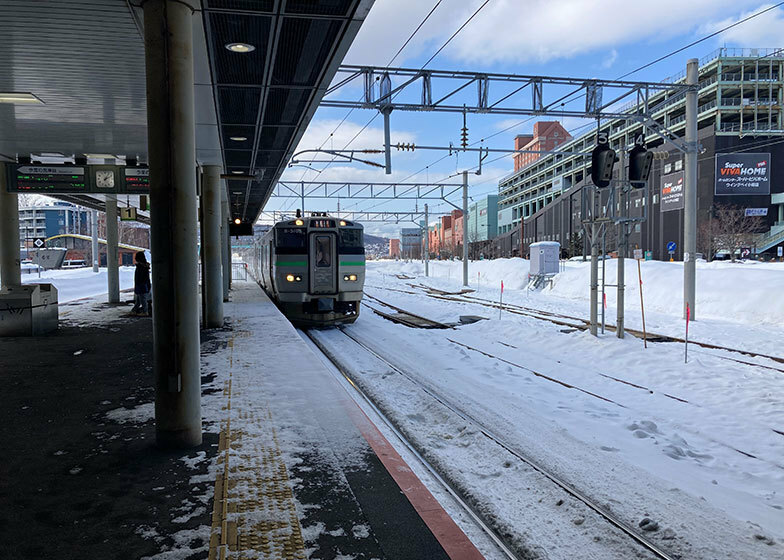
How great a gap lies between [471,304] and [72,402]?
17572mm

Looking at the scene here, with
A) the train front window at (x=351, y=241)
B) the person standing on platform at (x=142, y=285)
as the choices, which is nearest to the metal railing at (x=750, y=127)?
the train front window at (x=351, y=241)

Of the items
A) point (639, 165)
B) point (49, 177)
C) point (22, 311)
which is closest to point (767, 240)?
point (639, 165)

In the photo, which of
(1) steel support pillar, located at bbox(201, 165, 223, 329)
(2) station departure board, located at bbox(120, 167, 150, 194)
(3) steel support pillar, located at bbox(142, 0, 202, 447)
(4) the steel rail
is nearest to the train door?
A: (1) steel support pillar, located at bbox(201, 165, 223, 329)

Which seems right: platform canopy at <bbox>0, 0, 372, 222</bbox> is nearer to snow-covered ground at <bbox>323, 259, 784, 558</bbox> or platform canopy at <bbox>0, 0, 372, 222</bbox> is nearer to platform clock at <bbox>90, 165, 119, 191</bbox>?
platform clock at <bbox>90, 165, 119, 191</bbox>

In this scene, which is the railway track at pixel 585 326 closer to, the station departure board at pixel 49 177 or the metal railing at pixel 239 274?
the station departure board at pixel 49 177

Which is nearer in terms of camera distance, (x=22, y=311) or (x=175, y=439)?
(x=175, y=439)

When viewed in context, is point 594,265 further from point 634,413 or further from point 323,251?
point 323,251

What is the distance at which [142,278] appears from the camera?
1529cm

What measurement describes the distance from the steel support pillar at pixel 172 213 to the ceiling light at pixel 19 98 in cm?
544

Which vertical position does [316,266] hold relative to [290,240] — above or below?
below

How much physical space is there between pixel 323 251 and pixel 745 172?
57811 millimetres

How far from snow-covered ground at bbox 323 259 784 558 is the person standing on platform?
5.42 m

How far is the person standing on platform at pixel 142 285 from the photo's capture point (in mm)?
14559

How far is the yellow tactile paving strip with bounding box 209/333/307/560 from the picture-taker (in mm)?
3334
